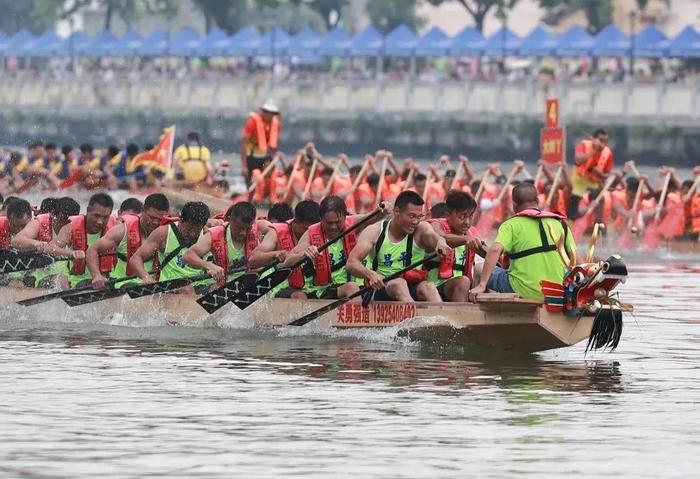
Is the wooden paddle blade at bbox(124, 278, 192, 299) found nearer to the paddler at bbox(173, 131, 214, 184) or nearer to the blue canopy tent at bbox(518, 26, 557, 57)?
the paddler at bbox(173, 131, 214, 184)

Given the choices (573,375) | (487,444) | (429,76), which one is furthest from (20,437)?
(429,76)

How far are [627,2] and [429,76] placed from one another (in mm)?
37552

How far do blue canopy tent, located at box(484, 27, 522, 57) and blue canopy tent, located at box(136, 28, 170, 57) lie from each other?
15.4 m

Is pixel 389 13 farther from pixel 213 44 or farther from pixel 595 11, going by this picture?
pixel 213 44

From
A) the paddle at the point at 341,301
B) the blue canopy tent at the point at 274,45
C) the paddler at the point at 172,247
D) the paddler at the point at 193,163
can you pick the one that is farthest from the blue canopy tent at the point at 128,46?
the paddle at the point at 341,301

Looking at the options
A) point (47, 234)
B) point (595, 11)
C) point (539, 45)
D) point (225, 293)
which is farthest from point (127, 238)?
point (595, 11)

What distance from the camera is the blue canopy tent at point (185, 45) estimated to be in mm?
69562

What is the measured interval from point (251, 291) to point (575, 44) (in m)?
39.6

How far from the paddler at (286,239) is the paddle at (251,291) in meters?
0.15

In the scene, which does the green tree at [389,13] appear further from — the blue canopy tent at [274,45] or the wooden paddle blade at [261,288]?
the wooden paddle blade at [261,288]

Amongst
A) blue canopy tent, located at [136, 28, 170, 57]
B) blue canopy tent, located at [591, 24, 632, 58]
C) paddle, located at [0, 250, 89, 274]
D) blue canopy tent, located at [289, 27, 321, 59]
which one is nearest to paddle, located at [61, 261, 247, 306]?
paddle, located at [0, 250, 89, 274]

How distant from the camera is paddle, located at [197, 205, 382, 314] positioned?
55.5 ft

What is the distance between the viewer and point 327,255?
56.8ft

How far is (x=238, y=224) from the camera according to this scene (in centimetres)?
1778
